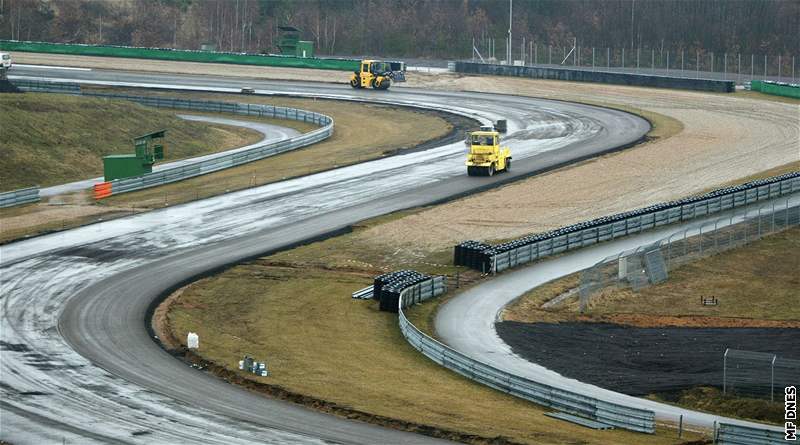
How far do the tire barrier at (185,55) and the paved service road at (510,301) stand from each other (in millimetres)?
67668

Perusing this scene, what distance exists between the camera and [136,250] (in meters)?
49.3

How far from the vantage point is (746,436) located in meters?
27.4

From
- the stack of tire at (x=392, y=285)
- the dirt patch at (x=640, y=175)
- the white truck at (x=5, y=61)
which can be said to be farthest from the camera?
the white truck at (x=5, y=61)

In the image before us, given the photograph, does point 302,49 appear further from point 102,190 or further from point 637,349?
point 637,349

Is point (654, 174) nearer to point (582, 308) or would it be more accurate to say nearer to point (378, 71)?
point (582, 308)

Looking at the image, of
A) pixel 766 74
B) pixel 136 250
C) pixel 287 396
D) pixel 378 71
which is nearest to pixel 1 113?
pixel 136 250

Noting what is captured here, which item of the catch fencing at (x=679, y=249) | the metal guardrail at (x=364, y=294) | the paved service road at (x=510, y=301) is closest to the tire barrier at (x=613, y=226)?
the paved service road at (x=510, y=301)

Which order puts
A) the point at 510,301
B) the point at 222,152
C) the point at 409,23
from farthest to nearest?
the point at 409,23
the point at 222,152
the point at 510,301

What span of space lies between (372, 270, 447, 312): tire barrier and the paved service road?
2.93 ft

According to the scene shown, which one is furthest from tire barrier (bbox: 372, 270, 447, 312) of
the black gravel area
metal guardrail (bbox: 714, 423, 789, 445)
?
metal guardrail (bbox: 714, 423, 789, 445)

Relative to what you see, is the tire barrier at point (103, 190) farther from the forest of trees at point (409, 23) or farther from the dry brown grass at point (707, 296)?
the forest of trees at point (409, 23)

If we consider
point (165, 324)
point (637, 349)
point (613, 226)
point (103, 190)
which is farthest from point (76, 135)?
point (637, 349)

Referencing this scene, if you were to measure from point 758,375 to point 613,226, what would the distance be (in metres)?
19.8

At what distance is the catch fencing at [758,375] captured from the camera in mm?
32812
